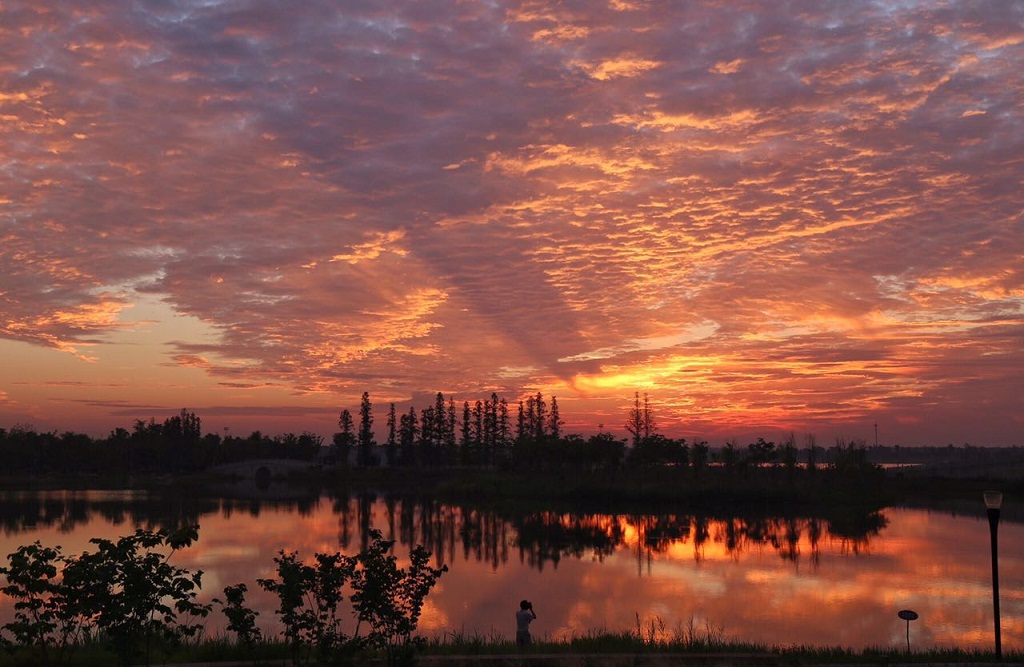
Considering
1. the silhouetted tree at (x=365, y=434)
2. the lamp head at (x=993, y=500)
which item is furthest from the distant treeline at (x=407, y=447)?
the lamp head at (x=993, y=500)

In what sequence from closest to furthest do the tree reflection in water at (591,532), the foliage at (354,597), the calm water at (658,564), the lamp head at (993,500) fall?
the foliage at (354,597)
the lamp head at (993,500)
the calm water at (658,564)
the tree reflection in water at (591,532)

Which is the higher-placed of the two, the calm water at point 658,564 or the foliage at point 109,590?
the foliage at point 109,590

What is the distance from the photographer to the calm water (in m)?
23.4

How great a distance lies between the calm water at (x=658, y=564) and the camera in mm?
23391

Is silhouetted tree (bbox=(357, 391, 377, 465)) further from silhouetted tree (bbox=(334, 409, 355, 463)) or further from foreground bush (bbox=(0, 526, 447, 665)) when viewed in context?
foreground bush (bbox=(0, 526, 447, 665))

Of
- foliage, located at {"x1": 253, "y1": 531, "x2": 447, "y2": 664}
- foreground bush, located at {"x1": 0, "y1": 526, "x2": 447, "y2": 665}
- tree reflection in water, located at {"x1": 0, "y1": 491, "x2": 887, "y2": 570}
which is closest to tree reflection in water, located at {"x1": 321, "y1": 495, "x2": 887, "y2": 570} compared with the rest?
tree reflection in water, located at {"x1": 0, "y1": 491, "x2": 887, "y2": 570}

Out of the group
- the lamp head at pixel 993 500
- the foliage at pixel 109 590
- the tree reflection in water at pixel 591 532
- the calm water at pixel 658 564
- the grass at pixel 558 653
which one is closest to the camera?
the foliage at pixel 109 590

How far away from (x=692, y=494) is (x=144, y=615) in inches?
2487

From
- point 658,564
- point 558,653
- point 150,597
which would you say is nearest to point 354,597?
point 150,597

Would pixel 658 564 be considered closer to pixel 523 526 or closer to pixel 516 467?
pixel 523 526

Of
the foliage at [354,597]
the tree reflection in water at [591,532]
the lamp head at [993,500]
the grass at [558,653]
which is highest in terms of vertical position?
the lamp head at [993,500]

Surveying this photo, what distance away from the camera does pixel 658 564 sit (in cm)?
3631

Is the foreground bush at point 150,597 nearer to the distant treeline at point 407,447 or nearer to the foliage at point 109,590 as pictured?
the foliage at point 109,590

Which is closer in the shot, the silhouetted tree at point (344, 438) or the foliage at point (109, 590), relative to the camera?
the foliage at point (109, 590)
